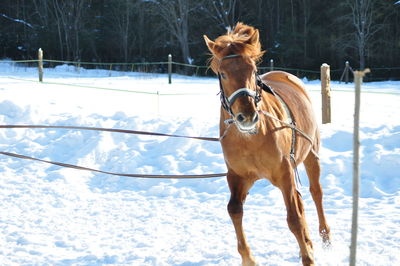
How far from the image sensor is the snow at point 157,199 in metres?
4.43

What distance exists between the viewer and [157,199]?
6.47m

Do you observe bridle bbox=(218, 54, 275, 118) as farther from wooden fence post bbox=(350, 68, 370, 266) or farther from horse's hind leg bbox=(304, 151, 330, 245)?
horse's hind leg bbox=(304, 151, 330, 245)

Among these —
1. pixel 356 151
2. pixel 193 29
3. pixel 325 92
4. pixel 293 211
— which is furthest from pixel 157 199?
pixel 193 29

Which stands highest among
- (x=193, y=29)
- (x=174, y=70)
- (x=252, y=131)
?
(x=193, y=29)

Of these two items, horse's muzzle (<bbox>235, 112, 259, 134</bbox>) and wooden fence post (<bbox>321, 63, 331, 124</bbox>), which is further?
wooden fence post (<bbox>321, 63, 331, 124</bbox>)

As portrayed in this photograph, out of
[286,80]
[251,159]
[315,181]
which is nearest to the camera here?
[251,159]

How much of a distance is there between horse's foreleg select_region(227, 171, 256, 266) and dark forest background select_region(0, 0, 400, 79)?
23897mm

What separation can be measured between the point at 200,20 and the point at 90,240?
28.9 m

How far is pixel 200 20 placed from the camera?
32312 mm

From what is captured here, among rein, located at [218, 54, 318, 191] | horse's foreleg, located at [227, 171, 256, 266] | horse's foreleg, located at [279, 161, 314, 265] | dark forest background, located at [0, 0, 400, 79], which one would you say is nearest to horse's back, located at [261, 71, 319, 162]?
rein, located at [218, 54, 318, 191]

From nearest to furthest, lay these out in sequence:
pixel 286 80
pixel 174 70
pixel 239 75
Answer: pixel 239 75 → pixel 286 80 → pixel 174 70

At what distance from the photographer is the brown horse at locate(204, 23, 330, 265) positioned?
3225 millimetres

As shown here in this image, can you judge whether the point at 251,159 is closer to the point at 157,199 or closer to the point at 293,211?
the point at 293,211

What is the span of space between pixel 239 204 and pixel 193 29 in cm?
3005
